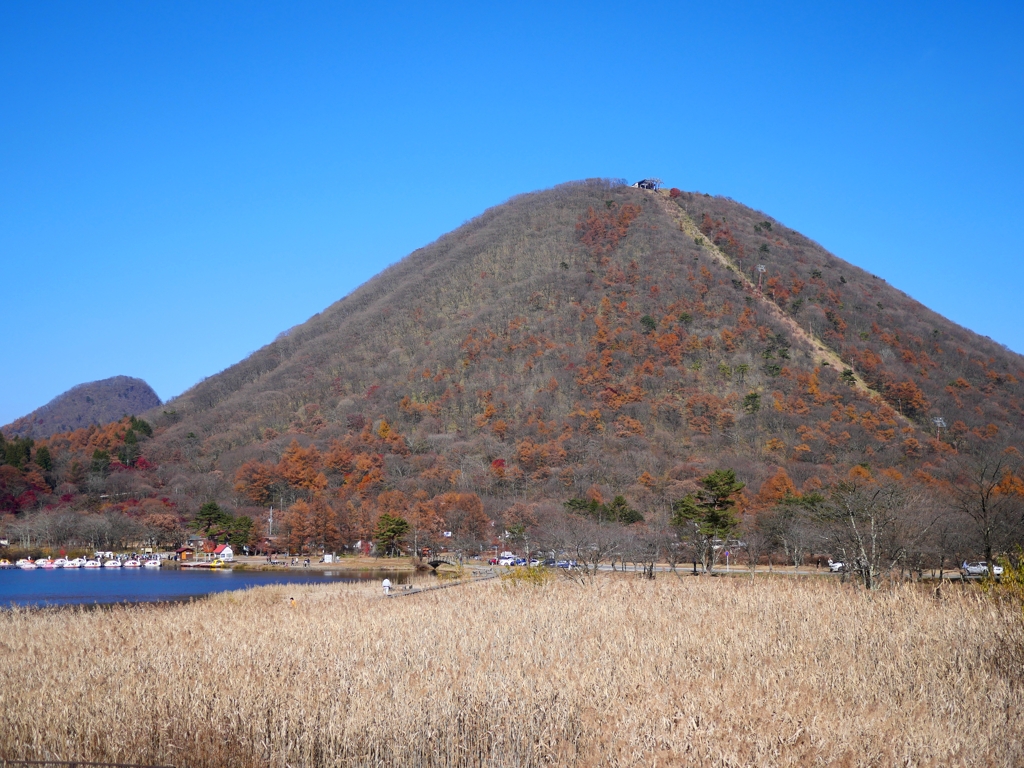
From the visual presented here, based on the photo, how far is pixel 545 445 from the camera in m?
103

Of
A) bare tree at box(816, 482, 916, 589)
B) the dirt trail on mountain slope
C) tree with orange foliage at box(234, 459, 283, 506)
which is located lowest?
bare tree at box(816, 482, 916, 589)

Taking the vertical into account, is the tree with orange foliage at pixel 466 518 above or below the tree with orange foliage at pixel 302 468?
below

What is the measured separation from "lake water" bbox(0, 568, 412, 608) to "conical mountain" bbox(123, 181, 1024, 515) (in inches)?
1087

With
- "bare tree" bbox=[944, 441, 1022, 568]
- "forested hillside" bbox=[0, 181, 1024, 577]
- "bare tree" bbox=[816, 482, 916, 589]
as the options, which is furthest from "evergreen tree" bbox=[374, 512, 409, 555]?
"bare tree" bbox=[944, 441, 1022, 568]

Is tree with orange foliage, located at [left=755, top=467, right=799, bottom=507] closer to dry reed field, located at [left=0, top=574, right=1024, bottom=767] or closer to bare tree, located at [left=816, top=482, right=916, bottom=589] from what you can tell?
bare tree, located at [left=816, top=482, right=916, bottom=589]

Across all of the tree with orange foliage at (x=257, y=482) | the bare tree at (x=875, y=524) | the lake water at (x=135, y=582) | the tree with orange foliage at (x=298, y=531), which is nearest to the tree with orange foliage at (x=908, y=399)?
the bare tree at (x=875, y=524)

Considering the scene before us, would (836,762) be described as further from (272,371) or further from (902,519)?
(272,371)

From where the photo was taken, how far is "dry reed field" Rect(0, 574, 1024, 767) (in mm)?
8852

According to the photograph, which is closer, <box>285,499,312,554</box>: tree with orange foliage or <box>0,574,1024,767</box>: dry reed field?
<box>0,574,1024,767</box>: dry reed field

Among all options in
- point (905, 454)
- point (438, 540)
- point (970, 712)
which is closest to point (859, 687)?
point (970, 712)

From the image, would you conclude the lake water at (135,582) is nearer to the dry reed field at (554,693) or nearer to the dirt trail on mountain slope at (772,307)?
the dry reed field at (554,693)

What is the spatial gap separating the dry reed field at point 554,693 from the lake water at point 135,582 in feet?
90.9

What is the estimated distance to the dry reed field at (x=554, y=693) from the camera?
885 centimetres

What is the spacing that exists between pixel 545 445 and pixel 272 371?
8476cm
